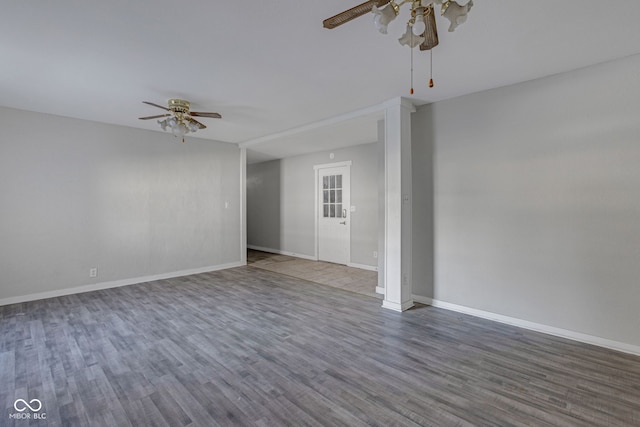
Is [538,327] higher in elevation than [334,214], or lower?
lower

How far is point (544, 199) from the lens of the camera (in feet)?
9.55

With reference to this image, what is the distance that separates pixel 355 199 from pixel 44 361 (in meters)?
4.91

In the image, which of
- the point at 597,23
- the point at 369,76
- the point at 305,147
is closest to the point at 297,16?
the point at 369,76

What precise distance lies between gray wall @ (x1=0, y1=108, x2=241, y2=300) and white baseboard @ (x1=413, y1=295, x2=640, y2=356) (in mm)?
4139

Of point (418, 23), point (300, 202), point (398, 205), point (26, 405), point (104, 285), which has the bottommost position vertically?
point (26, 405)

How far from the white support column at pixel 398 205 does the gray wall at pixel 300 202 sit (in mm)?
2049

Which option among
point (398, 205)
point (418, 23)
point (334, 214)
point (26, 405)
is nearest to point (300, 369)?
point (26, 405)

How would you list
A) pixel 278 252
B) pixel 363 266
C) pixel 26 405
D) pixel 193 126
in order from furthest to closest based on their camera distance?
pixel 278 252 < pixel 363 266 < pixel 193 126 < pixel 26 405

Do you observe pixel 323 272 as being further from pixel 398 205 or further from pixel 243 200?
pixel 398 205

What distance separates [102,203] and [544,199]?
5812 millimetres

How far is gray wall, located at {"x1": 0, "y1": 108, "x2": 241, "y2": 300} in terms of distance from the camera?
3.86 metres

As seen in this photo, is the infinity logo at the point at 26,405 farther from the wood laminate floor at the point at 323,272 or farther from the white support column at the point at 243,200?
the white support column at the point at 243,200

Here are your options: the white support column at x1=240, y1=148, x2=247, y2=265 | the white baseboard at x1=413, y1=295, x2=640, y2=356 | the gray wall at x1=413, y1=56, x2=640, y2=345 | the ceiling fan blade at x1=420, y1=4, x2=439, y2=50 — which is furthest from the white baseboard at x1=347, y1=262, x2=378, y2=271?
the ceiling fan blade at x1=420, y1=4, x2=439, y2=50

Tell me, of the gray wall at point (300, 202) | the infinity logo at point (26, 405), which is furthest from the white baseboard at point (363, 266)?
the infinity logo at point (26, 405)
